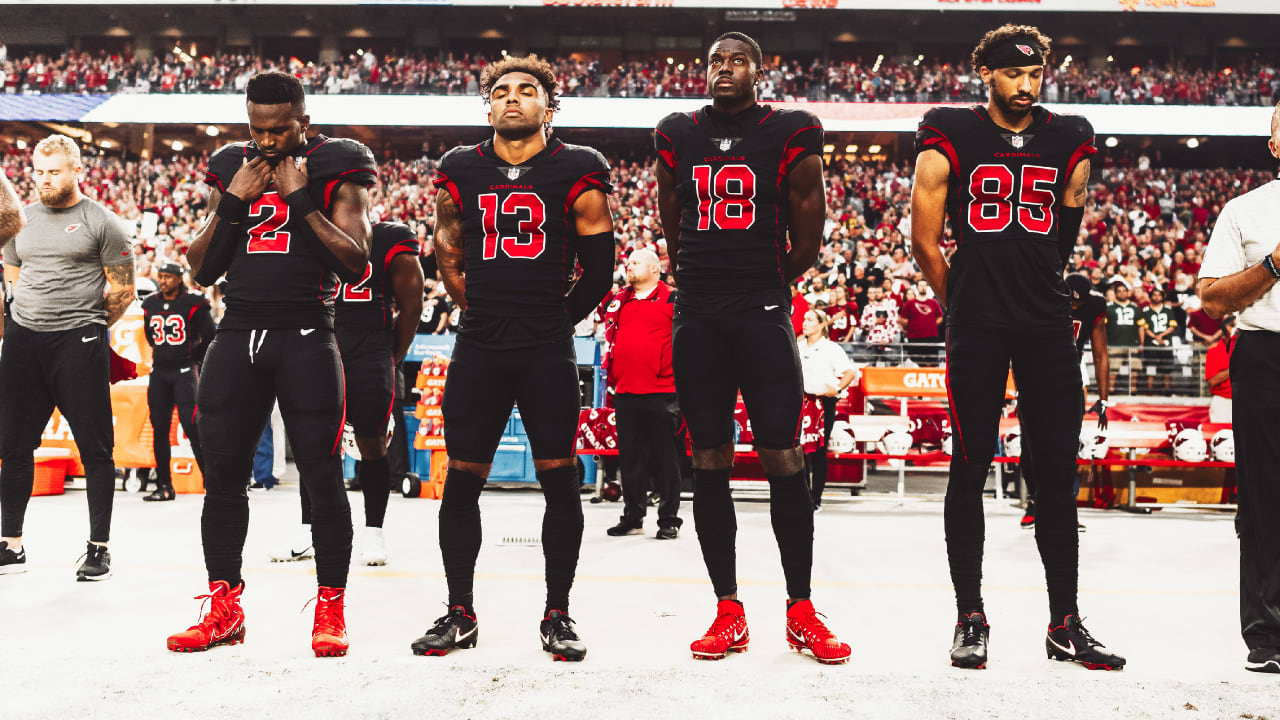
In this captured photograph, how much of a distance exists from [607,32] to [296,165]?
105 feet

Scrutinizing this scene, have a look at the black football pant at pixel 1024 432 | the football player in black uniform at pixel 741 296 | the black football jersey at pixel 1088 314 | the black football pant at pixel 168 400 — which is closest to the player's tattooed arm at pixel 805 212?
the football player in black uniform at pixel 741 296

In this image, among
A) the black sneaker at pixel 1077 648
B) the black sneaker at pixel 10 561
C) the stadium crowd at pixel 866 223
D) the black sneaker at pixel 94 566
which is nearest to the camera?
the black sneaker at pixel 1077 648

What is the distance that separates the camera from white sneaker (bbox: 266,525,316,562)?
204 inches

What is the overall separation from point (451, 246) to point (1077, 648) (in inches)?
98.2

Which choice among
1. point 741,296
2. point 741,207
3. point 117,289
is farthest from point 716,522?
point 117,289

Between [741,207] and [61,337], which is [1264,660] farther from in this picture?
[61,337]

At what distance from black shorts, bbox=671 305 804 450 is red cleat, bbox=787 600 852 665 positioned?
0.57m

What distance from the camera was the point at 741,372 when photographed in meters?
3.38

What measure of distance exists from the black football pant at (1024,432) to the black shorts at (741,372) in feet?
1.79

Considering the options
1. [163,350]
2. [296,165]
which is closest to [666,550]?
[296,165]

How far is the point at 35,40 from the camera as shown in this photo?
33844 mm

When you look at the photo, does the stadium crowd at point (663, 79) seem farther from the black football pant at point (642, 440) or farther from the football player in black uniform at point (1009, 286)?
the football player in black uniform at point (1009, 286)

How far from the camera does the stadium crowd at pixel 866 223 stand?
12.9m

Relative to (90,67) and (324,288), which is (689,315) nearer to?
(324,288)
